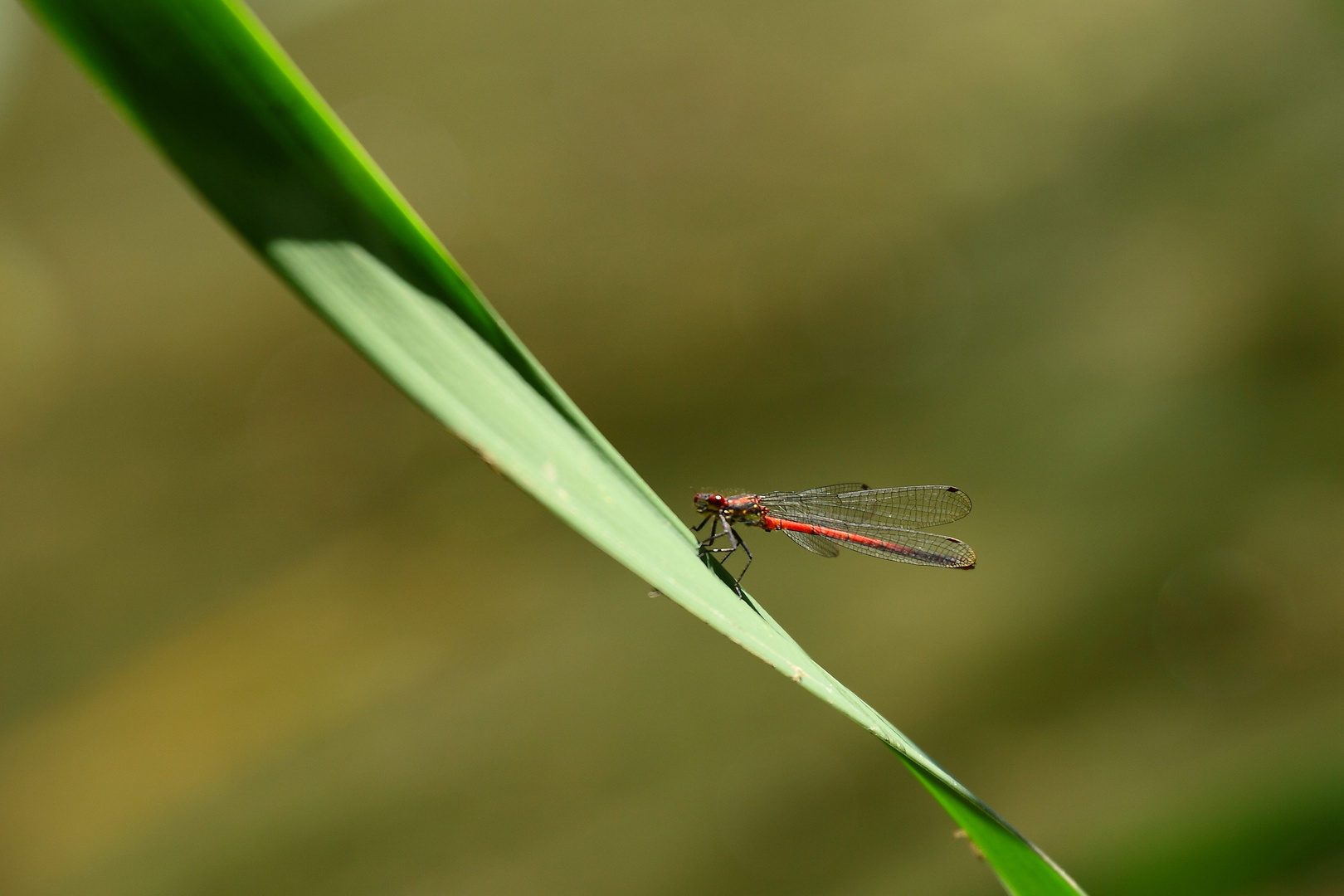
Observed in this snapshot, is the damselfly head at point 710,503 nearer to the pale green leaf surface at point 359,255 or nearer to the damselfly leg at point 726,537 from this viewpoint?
the damselfly leg at point 726,537

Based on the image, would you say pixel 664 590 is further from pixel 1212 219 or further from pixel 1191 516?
pixel 1212 219

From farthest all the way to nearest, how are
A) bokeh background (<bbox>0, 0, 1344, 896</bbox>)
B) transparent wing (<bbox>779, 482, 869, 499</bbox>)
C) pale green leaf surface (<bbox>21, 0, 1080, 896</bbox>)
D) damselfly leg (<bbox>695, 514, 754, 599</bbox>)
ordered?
bokeh background (<bbox>0, 0, 1344, 896</bbox>)
transparent wing (<bbox>779, 482, 869, 499</bbox>)
damselfly leg (<bbox>695, 514, 754, 599</bbox>)
pale green leaf surface (<bbox>21, 0, 1080, 896</bbox>)

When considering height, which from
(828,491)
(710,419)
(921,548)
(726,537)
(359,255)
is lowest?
(359,255)

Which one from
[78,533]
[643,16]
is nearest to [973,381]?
[643,16]

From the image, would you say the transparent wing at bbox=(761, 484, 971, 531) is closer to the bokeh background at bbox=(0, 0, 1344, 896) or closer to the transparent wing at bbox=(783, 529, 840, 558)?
the transparent wing at bbox=(783, 529, 840, 558)

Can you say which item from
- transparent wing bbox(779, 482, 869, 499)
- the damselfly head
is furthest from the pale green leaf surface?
transparent wing bbox(779, 482, 869, 499)

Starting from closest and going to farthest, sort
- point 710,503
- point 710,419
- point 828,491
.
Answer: point 710,503 → point 828,491 → point 710,419

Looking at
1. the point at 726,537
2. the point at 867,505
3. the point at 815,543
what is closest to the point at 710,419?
the point at 867,505

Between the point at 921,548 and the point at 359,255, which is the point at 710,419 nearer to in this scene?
the point at 921,548
